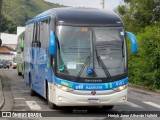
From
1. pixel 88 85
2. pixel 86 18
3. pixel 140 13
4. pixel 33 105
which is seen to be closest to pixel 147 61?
pixel 33 105

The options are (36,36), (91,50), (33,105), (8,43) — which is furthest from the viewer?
(8,43)

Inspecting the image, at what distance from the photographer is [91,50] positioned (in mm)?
13594

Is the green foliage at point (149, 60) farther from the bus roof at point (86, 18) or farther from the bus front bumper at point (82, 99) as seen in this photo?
the bus front bumper at point (82, 99)

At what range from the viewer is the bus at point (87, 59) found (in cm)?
1322

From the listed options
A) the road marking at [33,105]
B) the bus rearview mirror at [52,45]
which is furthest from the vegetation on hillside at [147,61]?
the bus rearview mirror at [52,45]

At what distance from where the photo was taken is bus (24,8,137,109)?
1322cm

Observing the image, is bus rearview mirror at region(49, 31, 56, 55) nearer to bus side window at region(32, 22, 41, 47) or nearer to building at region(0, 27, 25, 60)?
bus side window at region(32, 22, 41, 47)

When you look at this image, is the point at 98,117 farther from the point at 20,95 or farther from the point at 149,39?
the point at 149,39

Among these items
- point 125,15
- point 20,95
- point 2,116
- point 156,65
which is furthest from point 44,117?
point 125,15

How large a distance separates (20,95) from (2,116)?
658cm

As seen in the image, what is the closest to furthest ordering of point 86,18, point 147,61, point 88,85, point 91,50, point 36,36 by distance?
1. point 88,85
2. point 91,50
3. point 86,18
4. point 36,36
5. point 147,61

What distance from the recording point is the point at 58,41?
1374 cm

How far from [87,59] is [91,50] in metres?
0.32

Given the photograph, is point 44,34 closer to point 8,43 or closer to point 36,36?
point 36,36
